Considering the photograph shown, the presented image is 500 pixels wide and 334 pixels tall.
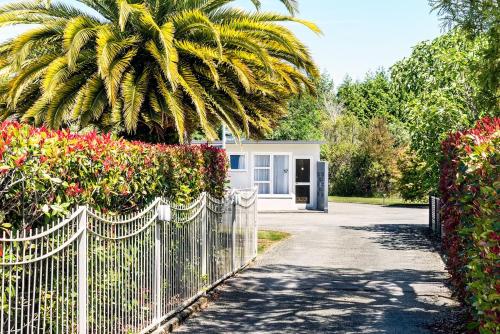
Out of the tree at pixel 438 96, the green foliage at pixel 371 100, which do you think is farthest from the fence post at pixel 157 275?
the green foliage at pixel 371 100

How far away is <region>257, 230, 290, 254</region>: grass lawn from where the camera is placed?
16.2m

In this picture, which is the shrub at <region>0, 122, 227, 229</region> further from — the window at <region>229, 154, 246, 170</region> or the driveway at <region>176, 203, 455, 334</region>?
the window at <region>229, 154, 246, 170</region>

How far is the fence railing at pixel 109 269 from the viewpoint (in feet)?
16.0

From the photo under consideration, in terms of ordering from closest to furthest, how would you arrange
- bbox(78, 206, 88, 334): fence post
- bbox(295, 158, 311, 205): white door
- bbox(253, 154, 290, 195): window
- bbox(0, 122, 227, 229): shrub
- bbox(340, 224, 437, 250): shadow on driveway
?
bbox(0, 122, 227, 229): shrub < bbox(78, 206, 88, 334): fence post < bbox(340, 224, 437, 250): shadow on driveway < bbox(253, 154, 290, 195): window < bbox(295, 158, 311, 205): white door

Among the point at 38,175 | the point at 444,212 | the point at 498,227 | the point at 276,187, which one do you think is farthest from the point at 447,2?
the point at 276,187

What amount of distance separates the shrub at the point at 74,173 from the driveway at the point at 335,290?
1870mm

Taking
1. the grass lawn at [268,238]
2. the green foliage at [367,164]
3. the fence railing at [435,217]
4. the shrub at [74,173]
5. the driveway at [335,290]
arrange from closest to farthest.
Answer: the shrub at [74,173] → the driveway at [335,290] → the grass lawn at [268,238] → the fence railing at [435,217] → the green foliage at [367,164]

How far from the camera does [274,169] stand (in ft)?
99.9

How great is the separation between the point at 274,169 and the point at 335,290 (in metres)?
20.0

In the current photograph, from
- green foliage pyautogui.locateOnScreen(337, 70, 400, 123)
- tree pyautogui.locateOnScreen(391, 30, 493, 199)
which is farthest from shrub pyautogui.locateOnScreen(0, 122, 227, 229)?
green foliage pyautogui.locateOnScreen(337, 70, 400, 123)

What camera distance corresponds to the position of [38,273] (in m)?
5.16

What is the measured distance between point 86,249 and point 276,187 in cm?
2486

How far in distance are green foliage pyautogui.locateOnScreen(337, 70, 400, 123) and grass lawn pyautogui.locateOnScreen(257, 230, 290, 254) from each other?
50808 millimetres

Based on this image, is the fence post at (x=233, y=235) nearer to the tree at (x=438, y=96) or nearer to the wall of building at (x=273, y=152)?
the tree at (x=438, y=96)
